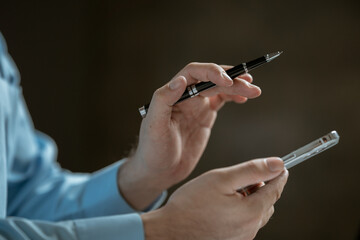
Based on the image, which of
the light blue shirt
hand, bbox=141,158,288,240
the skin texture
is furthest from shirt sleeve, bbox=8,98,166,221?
hand, bbox=141,158,288,240

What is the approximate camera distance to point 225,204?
0.38 meters

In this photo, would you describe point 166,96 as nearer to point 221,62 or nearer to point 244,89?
point 244,89

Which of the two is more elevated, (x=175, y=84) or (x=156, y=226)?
(x=175, y=84)

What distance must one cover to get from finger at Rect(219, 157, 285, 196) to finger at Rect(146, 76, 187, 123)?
103mm

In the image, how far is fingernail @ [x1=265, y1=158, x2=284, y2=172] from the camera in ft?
1.19

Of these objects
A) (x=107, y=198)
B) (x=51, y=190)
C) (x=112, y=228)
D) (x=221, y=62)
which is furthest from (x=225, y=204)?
(x=221, y=62)

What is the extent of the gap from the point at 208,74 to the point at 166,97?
51mm

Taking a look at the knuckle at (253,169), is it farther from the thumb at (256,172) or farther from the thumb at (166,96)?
the thumb at (166,96)

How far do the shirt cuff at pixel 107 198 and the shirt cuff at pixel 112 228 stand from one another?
16 centimetres

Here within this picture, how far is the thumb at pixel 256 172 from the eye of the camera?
0.36m

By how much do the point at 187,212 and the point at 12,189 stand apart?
0.45 meters

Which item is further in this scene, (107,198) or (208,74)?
(107,198)

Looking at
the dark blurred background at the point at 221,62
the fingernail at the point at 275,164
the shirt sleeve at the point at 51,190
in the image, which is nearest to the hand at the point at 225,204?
the fingernail at the point at 275,164

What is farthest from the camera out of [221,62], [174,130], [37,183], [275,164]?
[221,62]
